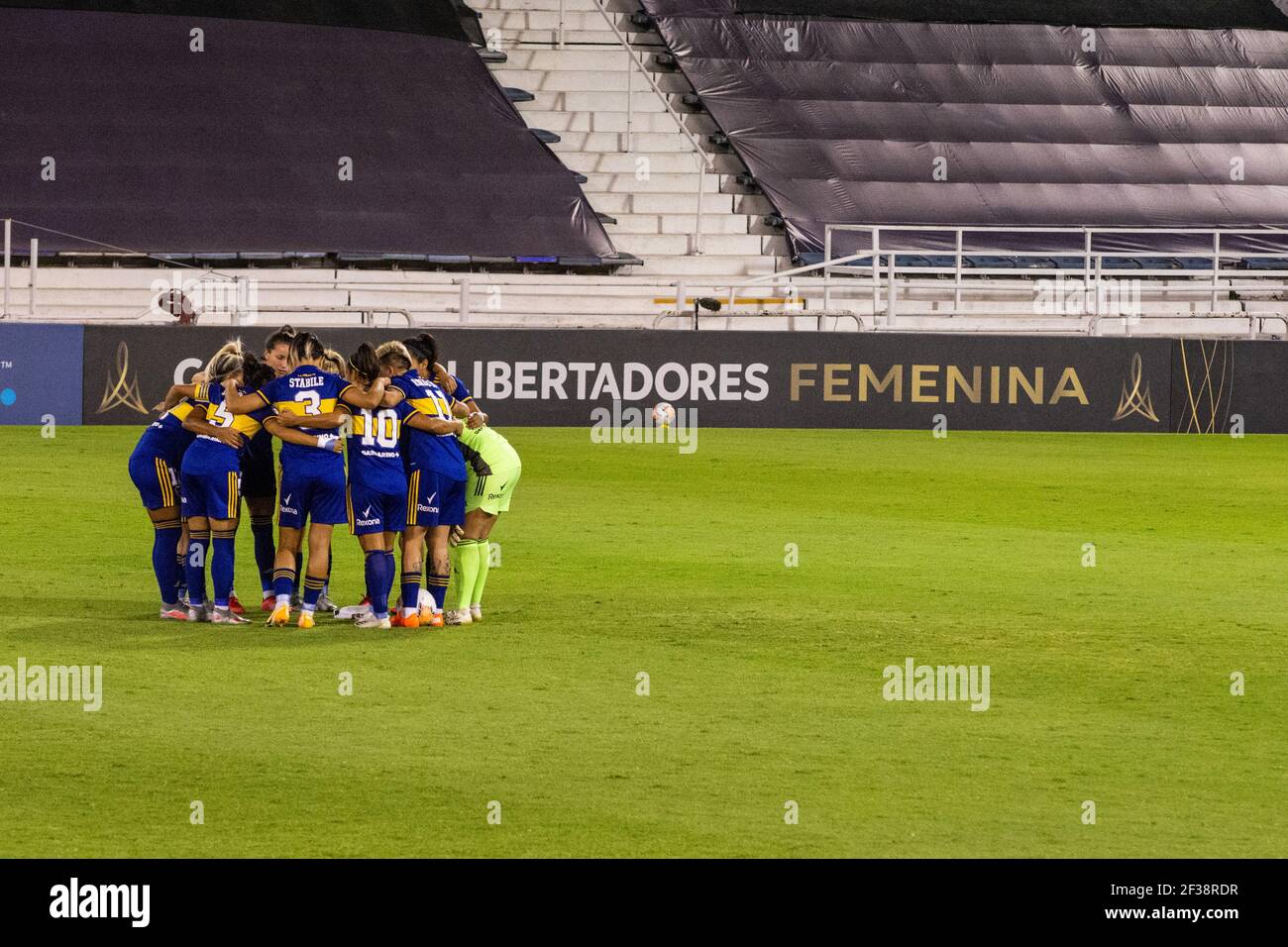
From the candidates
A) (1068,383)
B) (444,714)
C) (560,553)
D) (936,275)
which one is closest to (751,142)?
(936,275)

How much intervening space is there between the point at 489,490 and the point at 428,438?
58 cm

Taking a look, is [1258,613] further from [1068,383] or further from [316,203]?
[316,203]

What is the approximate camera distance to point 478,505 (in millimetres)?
11773

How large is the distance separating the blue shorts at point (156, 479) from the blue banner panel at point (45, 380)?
1450 centimetres

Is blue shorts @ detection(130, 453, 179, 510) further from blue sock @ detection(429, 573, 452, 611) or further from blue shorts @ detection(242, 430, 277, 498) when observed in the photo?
blue sock @ detection(429, 573, 452, 611)

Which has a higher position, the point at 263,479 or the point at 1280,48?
the point at 1280,48

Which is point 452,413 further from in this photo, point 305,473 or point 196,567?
point 196,567

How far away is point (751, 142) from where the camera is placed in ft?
129

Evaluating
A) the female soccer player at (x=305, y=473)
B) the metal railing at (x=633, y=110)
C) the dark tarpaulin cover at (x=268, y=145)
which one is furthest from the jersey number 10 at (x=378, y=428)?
the metal railing at (x=633, y=110)

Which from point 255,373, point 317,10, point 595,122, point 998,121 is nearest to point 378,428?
point 255,373

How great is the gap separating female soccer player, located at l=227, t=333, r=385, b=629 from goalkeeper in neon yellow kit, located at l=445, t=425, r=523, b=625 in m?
0.76

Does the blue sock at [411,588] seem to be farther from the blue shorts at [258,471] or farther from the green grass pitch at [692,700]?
the blue shorts at [258,471]

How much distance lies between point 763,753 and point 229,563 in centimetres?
449

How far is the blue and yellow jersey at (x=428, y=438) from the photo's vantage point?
37.1 feet
